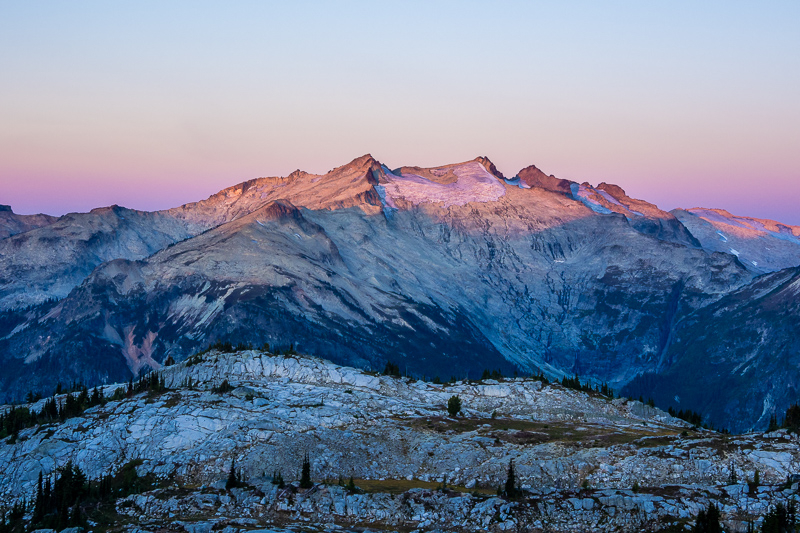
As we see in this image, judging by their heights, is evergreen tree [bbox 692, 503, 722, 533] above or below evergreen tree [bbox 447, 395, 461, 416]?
below

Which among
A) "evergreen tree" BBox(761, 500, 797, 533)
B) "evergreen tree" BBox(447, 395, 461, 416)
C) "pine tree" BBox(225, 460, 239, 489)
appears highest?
"evergreen tree" BBox(447, 395, 461, 416)

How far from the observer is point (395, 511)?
5354 inches

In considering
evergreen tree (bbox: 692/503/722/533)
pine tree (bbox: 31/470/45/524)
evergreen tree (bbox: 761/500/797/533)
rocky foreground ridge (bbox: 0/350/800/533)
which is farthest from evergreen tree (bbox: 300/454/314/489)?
evergreen tree (bbox: 761/500/797/533)

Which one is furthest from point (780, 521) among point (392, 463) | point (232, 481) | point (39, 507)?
point (39, 507)

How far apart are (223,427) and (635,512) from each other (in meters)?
81.3

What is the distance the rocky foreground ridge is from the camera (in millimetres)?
129875

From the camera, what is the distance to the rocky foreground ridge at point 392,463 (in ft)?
426

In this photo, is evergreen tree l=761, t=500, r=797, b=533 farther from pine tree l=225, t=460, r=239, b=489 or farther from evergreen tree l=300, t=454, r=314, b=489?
pine tree l=225, t=460, r=239, b=489

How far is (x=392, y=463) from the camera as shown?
168 meters

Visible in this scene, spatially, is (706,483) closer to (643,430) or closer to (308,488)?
(643,430)

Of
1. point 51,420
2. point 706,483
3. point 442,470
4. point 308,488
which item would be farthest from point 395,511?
point 51,420

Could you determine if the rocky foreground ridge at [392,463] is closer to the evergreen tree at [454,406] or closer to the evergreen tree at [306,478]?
the evergreen tree at [306,478]

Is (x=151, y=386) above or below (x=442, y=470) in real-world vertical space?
above

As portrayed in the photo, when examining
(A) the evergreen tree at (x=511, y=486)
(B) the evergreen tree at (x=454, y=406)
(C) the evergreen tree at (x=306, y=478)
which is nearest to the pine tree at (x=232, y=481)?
(C) the evergreen tree at (x=306, y=478)
